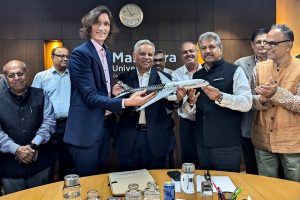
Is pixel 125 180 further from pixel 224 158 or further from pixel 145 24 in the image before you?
pixel 145 24

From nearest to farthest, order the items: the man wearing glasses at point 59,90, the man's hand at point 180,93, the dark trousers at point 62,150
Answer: the man's hand at point 180,93, the dark trousers at point 62,150, the man wearing glasses at point 59,90

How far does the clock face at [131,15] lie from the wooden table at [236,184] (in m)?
4.34

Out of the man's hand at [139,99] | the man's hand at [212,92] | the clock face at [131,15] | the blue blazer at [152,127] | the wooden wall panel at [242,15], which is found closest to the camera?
the man's hand at [139,99]

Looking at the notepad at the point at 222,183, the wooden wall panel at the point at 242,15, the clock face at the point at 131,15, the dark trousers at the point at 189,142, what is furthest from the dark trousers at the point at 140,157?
the wooden wall panel at the point at 242,15

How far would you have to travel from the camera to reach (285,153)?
2256 mm

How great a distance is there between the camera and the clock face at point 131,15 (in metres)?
5.75

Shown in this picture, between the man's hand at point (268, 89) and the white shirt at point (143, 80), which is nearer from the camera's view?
the man's hand at point (268, 89)

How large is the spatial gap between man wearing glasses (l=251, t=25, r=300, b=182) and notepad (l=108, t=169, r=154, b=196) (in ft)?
3.27

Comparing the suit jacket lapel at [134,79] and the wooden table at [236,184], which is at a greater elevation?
the suit jacket lapel at [134,79]

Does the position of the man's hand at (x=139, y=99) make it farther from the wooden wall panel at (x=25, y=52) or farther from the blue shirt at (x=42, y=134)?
the wooden wall panel at (x=25, y=52)

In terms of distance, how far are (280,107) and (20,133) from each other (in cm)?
192

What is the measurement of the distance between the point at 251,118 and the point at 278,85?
1.72 feet

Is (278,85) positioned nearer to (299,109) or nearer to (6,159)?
(299,109)

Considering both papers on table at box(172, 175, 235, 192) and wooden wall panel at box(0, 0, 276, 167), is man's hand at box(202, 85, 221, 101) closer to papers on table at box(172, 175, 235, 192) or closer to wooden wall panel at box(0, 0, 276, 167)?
papers on table at box(172, 175, 235, 192)
